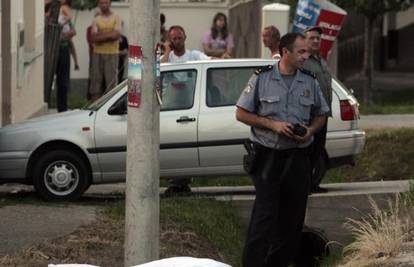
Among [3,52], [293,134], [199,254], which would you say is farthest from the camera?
[3,52]

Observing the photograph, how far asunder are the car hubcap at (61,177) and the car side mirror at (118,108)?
70 cm

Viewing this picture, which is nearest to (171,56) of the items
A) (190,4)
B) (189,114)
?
(189,114)

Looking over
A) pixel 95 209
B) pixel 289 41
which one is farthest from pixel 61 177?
pixel 289 41

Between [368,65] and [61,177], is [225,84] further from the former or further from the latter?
[368,65]

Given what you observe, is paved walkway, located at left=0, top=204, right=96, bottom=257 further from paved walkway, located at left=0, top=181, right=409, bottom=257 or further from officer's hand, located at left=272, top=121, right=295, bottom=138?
officer's hand, located at left=272, top=121, right=295, bottom=138

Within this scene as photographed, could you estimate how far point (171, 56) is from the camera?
511 inches

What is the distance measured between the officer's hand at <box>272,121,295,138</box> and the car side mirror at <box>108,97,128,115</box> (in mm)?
4254

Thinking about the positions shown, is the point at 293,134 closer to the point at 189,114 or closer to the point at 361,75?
the point at 189,114

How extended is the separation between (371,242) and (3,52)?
7.87 meters

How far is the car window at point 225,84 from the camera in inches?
473

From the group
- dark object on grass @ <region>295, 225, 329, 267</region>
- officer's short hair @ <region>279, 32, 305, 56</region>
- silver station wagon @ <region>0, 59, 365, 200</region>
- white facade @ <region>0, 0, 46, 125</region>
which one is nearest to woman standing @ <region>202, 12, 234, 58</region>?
white facade @ <region>0, 0, 46, 125</region>

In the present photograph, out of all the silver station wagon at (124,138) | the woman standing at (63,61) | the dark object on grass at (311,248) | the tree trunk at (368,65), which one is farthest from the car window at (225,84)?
the tree trunk at (368,65)

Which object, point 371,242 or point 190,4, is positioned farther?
point 190,4

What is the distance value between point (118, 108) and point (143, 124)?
4.59 meters
